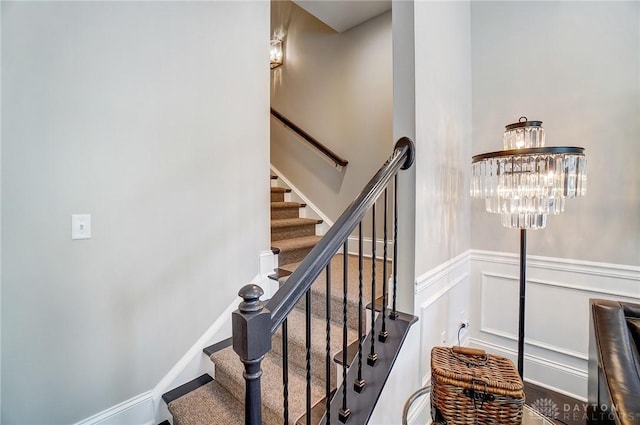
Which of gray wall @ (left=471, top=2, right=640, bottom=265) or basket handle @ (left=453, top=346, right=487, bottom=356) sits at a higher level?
gray wall @ (left=471, top=2, right=640, bottom=265)

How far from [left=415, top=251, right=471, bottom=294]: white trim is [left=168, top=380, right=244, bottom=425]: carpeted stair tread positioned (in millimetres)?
1153

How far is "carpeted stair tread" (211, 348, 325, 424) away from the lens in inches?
56.2

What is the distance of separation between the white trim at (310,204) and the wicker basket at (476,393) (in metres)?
2.07

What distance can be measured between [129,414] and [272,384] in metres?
0.78

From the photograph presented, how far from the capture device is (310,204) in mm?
3406

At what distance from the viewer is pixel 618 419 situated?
1002mm

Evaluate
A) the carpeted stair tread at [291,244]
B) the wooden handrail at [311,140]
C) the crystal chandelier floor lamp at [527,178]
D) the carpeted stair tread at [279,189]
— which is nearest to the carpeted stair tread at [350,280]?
the carpeted stair tread at [291,244]

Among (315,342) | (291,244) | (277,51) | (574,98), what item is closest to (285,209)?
(291,244)

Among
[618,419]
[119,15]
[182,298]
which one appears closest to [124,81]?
[119,15]

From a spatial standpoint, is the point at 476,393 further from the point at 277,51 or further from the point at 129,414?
the point at 277,51

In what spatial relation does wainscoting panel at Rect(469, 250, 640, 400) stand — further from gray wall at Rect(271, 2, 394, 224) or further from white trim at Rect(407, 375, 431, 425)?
gray wall at Rect(271, 2, 394, 224)

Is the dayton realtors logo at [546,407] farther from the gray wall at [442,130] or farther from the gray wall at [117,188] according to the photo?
the gray wall at [117,188]

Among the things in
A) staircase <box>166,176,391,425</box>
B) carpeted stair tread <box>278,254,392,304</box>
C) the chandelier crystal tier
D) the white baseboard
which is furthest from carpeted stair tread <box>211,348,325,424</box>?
the chandelier crystal tier

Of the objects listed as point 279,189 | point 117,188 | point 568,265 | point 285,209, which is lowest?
point 568,265
